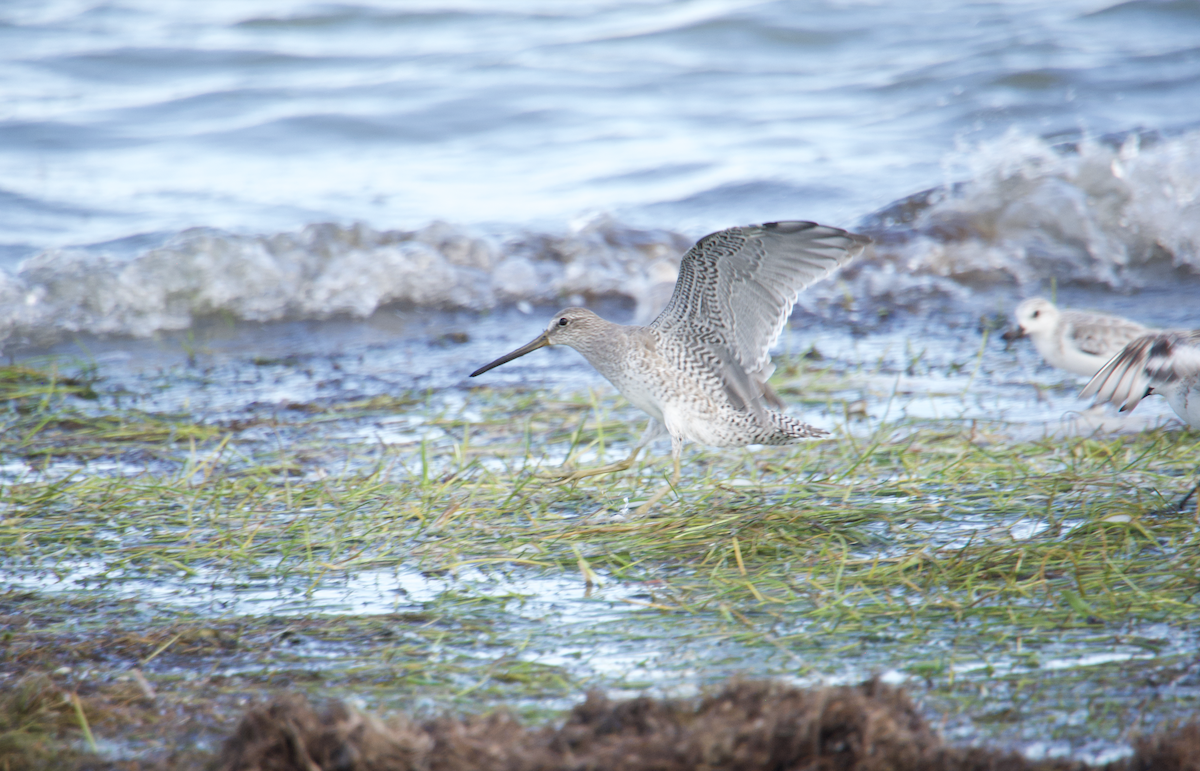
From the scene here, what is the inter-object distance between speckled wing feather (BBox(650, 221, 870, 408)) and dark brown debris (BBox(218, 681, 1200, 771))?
2.02 metres

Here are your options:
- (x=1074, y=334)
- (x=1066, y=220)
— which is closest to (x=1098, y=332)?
(x=1074, y=334)

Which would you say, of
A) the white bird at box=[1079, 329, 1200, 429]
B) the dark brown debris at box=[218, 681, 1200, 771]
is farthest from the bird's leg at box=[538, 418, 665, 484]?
the dark brown debris at box=[218, 681, 1200, 771]

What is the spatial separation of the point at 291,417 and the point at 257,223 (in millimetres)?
4683

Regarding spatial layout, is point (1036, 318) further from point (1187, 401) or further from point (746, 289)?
point (746, 289)

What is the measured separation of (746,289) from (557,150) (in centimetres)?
780

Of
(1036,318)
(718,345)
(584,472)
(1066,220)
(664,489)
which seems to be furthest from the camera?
(1066,220)

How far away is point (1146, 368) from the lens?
151 inches

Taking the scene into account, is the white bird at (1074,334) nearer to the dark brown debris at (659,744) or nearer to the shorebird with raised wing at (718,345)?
the shorebird with raised wing at (718,345)

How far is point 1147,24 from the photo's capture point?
45.9 feet

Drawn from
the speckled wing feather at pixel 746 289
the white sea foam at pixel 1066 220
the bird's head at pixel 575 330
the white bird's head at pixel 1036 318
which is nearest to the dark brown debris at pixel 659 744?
the speckled wing feather at pixel 746 289

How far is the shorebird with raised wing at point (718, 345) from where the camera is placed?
4113 millimetres

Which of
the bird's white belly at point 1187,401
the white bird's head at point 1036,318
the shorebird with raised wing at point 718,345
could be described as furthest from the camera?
the white bird's head at point 1036,318

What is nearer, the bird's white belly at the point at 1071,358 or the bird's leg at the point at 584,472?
the bird's leg at the point at 584,472

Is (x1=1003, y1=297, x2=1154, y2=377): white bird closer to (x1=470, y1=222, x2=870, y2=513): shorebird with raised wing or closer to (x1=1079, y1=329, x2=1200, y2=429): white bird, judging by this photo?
(x1=1079, y1=329, x2=1200, y2=429): white bird
